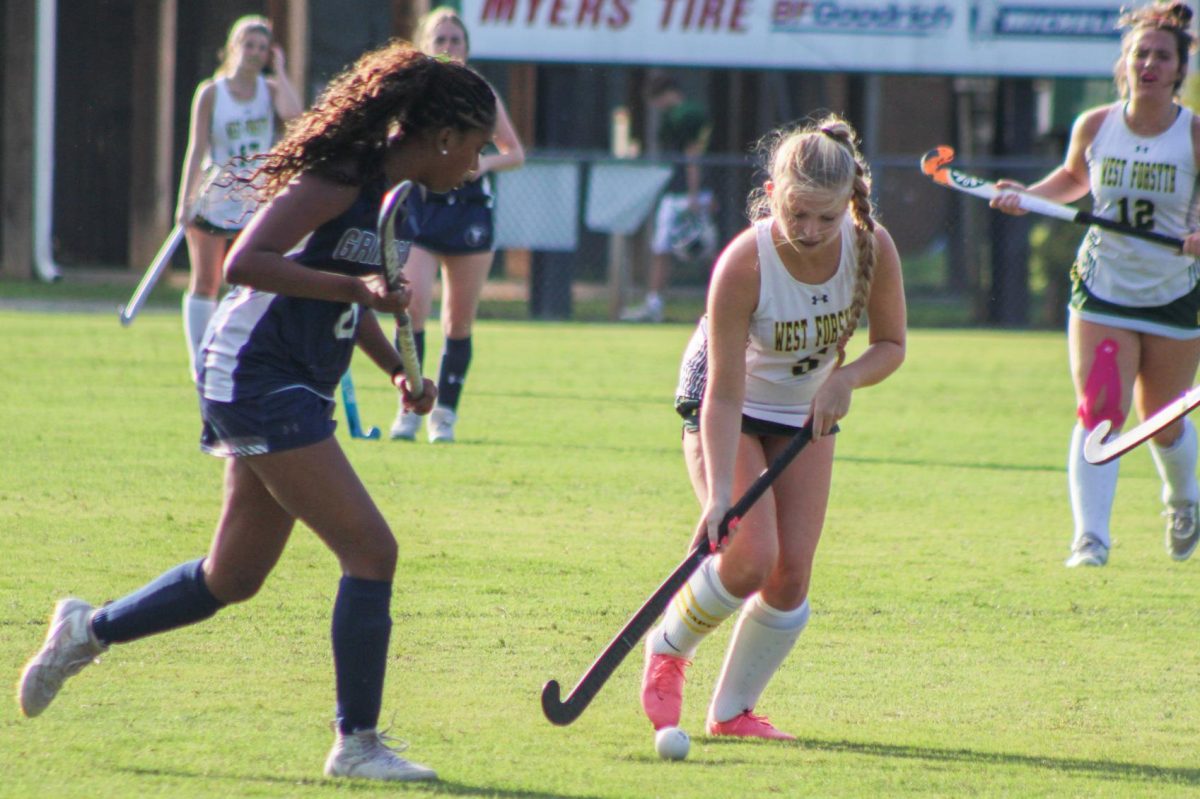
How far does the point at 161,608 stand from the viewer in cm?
388

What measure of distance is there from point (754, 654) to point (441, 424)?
4.37 metres

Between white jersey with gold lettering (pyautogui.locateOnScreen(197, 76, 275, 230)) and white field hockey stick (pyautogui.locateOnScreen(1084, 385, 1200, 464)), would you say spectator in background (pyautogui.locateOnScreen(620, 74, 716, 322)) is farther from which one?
white field hockey stick (pyautogui.locateOnScreen(1084, 385, 1200, 464))

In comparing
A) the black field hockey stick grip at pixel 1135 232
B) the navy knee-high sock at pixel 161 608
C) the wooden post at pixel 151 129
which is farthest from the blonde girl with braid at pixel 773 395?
the wooden post at pixel 151 129

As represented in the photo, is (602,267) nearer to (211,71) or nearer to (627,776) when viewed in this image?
(211,71)

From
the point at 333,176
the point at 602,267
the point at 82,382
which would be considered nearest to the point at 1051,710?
the point at 333,176

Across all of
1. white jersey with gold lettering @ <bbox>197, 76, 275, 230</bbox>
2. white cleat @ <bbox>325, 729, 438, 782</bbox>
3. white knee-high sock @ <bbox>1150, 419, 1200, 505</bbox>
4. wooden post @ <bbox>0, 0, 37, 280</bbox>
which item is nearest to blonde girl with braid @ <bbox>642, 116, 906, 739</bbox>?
white cleat @ <bbox>325, 729, 438, 782</bbox>

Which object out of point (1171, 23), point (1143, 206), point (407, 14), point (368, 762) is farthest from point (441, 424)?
point (407, 14)

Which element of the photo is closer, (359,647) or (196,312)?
(359,647)

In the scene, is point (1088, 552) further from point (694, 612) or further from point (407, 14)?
point (407, 14)

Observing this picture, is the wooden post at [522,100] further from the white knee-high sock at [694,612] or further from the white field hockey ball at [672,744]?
the white field hockey ball at [672,744]

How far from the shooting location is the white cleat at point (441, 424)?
27.5 feet

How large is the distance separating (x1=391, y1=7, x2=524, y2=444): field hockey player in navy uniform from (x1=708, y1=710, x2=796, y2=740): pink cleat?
4.17m

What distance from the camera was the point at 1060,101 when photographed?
17047 millimetres

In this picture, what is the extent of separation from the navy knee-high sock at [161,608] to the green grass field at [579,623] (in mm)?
238
